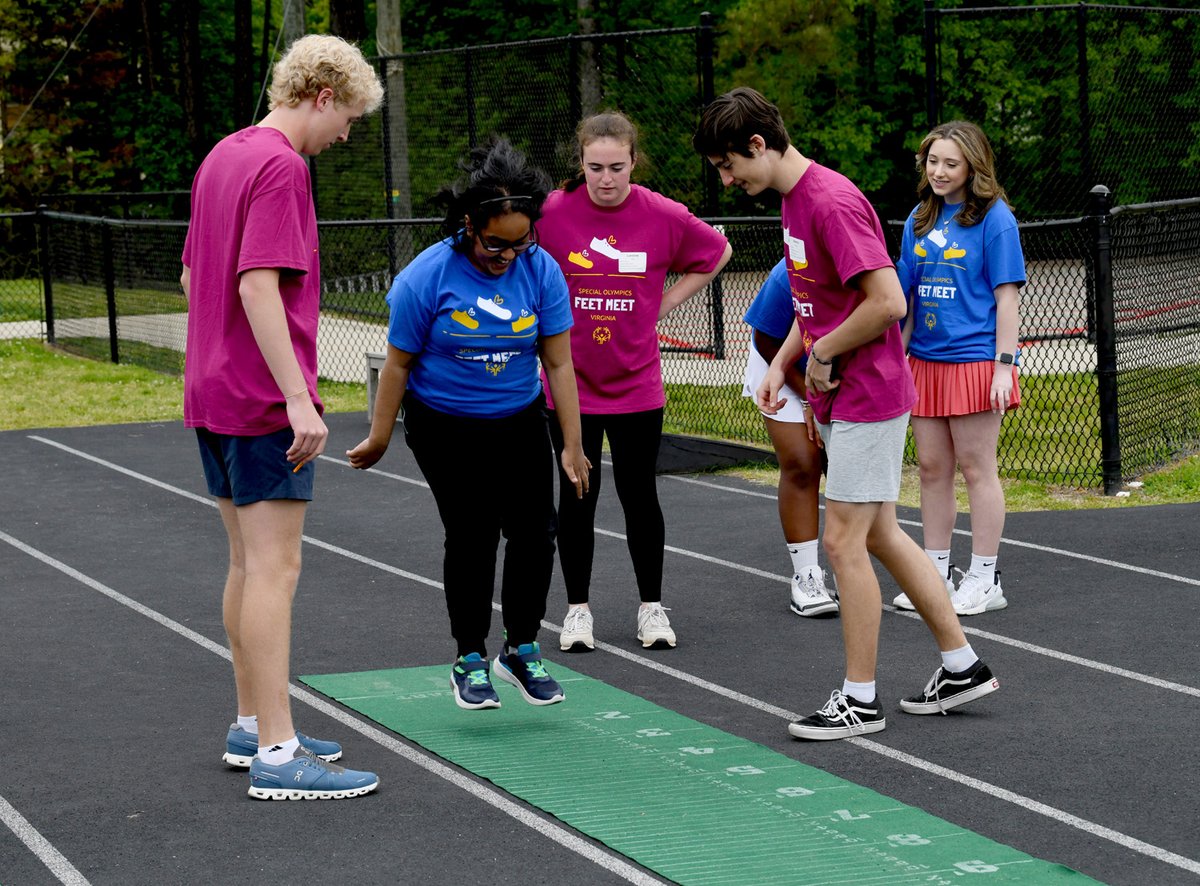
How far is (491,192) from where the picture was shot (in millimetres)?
4961

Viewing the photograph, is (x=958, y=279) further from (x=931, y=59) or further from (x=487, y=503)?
(x=931, y=59)

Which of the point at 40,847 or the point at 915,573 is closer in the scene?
the point at 40,847

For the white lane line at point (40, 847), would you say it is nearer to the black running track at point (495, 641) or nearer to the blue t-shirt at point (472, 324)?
the black running track at point (495, 641)

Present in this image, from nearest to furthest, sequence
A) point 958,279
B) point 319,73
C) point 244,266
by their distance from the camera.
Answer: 1. point 244,266
2. point 319,73
3. point 958,279

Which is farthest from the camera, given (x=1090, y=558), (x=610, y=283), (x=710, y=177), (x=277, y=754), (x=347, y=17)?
(x=347, y=17)

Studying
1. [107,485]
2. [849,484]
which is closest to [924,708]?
[849,484]

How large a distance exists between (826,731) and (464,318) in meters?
1.66

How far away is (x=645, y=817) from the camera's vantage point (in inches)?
178

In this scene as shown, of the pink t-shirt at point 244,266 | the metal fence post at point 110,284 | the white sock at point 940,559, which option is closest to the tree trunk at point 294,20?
the metal fence post at point 110,284

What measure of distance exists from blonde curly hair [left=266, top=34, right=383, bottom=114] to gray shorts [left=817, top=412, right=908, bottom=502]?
5.80 feet

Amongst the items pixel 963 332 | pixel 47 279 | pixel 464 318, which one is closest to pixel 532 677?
pixel 464 318

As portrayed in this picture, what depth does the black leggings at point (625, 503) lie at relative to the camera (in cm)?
636

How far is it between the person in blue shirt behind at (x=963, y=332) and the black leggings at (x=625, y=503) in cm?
115

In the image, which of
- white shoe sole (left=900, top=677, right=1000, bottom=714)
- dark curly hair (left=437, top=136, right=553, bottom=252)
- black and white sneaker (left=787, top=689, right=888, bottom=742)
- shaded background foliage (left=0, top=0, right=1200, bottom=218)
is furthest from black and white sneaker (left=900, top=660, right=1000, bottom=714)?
shaded background foliage (left=0, top=0, right=1200, bottom=218)
